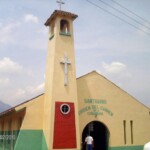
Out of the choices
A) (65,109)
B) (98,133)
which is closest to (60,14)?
(65,109)

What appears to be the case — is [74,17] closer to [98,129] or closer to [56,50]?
[56,50]

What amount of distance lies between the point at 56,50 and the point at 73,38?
1.74 m

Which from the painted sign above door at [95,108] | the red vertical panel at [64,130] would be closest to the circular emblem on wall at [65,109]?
the red vertical panel at [64,130]

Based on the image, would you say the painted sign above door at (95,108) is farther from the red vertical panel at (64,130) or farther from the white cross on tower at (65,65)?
the white cross on tower at (65,65)

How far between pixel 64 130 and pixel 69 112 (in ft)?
4.19

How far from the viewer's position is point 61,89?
20156 millimetres

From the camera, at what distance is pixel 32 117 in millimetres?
20266

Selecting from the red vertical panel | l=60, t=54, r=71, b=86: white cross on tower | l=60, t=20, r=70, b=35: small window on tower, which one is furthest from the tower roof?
the red vertical panel

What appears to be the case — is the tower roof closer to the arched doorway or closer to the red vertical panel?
the red vertical panel

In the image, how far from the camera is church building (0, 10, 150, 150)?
19703 mm

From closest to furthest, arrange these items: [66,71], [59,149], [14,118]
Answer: [59,149]
[66,71]
[14,118]

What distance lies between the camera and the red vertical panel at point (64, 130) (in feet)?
63.4

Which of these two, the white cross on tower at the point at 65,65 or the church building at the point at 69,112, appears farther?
the white cross on tower at the point at 65,65

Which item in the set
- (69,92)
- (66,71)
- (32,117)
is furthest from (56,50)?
(32,117)
